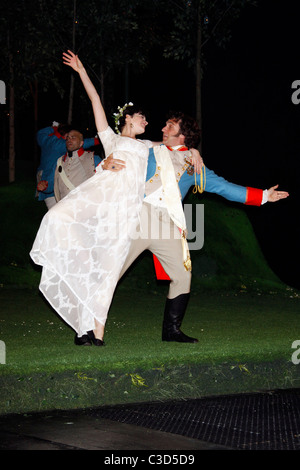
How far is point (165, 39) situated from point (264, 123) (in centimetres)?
617

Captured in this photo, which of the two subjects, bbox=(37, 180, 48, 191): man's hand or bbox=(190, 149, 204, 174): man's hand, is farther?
bbox=(37, 180, 48, 191): man's hand

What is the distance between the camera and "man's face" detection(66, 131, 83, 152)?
917 cm

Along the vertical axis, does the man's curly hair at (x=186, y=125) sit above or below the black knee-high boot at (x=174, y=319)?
above

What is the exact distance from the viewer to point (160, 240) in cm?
583

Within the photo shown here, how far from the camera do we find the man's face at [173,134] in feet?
19.6

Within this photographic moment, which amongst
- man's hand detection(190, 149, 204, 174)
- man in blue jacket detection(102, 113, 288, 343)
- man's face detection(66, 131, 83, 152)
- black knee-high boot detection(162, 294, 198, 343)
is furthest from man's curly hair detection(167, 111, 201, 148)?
man's face detection(66, 131, 83, 152)

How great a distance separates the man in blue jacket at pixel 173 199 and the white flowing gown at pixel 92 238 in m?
0.10

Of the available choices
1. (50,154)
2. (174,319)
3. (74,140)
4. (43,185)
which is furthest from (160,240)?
(50,154)

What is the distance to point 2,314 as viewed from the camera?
25.5 ft

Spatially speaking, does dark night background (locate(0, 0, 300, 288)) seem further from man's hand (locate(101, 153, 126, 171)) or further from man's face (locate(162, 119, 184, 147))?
man's hand (locate(101, 153, 126, 171))

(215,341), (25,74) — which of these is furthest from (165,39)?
(215,341)

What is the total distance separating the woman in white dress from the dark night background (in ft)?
17.3

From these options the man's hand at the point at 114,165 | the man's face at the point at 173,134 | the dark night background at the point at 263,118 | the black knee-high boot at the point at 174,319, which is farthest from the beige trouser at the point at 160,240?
the dark night background at the point at 263,118

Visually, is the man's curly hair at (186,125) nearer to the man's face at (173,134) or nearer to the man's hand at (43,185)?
the man's face at (173,134)
